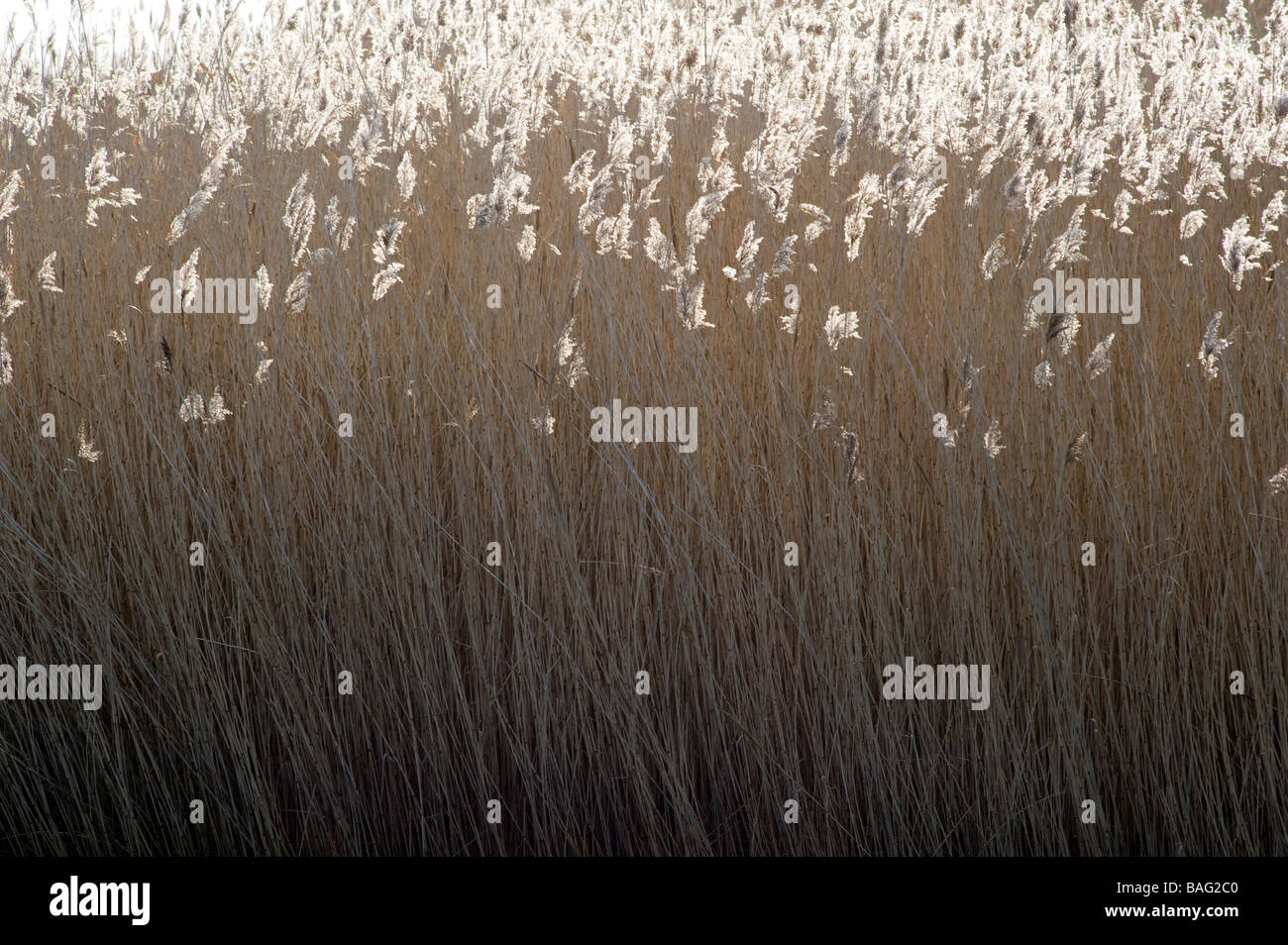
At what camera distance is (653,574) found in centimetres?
211

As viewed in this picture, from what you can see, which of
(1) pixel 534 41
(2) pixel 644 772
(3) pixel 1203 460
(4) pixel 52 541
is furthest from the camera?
(1) pixel 534 41

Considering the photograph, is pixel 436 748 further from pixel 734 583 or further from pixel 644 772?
pixel 734 583

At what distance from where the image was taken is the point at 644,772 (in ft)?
6.46

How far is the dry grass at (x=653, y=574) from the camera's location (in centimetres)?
198

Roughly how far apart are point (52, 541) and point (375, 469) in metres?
0.71

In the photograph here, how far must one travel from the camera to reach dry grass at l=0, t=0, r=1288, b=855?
198 centimetres

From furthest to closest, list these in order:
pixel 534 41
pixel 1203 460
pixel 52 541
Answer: pixel 534 41 → pixel 52 541 → pixel 1203 460

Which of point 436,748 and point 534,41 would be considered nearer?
point 436,748

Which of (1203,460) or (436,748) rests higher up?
(1203,460)

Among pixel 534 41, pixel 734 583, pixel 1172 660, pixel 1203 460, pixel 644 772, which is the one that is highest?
pixel 534 41

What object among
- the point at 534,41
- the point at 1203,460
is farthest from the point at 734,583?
the point at 534,41

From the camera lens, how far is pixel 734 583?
200 cm
